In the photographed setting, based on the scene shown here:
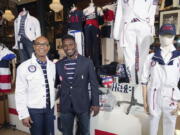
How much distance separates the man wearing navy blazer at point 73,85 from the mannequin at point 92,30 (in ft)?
5.90

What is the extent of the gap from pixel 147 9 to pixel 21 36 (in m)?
2.51

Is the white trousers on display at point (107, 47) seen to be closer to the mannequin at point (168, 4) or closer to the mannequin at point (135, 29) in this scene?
the mannequin at point (168, 4)

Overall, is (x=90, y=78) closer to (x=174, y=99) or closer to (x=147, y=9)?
(x=174, y=99)

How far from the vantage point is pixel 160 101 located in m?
1.36

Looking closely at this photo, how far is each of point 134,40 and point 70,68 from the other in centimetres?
103

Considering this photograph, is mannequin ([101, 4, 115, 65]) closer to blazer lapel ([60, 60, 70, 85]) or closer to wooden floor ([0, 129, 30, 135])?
blazer lapel ([60, 60, 70, 85])

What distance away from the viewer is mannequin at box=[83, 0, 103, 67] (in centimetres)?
332

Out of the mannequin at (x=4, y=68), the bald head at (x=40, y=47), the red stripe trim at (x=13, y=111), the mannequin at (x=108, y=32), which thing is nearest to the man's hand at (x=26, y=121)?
the bald head at (x=40, y=47)

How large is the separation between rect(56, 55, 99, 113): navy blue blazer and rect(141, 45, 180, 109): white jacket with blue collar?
1.74 feet

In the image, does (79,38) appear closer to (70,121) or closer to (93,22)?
(93,22)

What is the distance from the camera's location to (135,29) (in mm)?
2174

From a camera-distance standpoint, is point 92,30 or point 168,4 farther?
point 92,30

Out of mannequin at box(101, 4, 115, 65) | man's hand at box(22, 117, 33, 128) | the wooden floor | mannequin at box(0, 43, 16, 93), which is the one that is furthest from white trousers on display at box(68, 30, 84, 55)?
man's hand at box(22, 117, 33, 128)

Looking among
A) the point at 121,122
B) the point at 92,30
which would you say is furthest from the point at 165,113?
the point at 92,30
